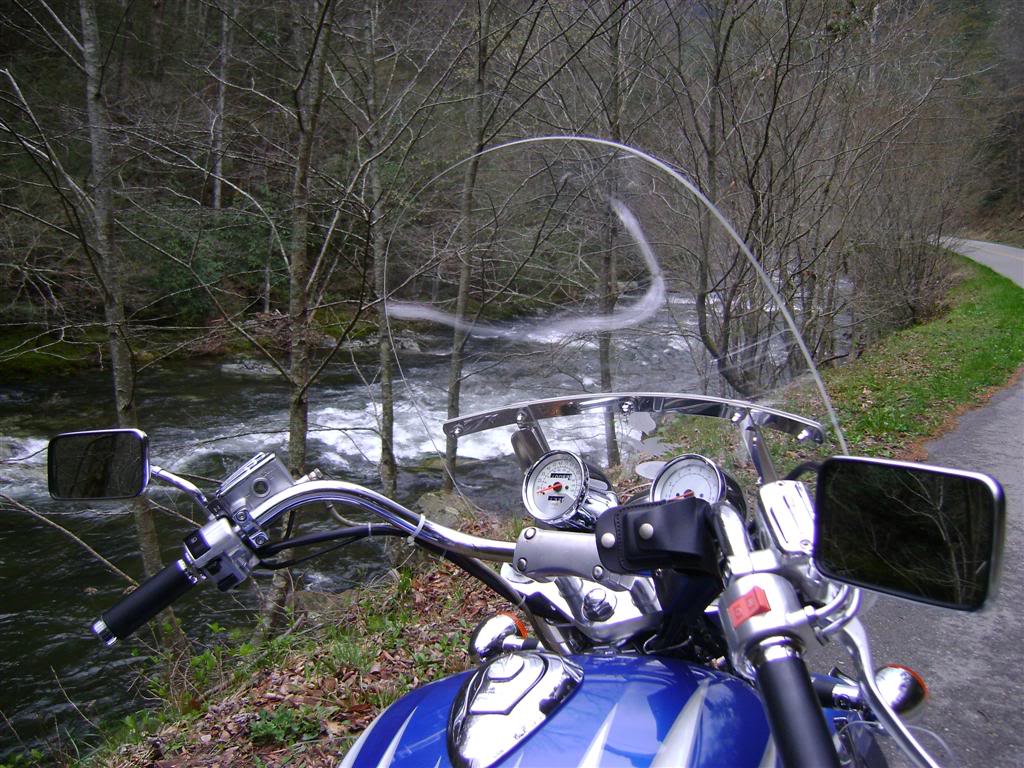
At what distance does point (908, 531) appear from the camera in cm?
107

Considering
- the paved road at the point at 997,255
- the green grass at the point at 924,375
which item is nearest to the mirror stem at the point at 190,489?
the green grass at the point at 924,375

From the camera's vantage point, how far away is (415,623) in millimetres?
4172

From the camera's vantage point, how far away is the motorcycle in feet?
3.50

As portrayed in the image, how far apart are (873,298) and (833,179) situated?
7.61 feet

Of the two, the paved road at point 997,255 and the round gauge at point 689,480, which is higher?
the paved road at point 997,255

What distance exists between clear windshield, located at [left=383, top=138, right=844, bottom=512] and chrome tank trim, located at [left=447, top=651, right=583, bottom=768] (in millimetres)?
586

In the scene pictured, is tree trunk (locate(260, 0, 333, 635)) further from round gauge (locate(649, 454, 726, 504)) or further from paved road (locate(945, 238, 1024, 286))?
paved road (locate(945, 238, 1024, 286))

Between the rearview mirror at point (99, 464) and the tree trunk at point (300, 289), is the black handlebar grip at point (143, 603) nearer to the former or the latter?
the rearview mirror at point (99, 464)

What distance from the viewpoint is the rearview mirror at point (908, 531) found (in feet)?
3.27

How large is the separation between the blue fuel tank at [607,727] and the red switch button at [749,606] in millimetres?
198

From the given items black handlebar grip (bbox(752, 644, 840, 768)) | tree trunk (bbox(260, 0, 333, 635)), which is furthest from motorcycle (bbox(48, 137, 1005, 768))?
tree trunk (bbox(260, 0, 333, 635))

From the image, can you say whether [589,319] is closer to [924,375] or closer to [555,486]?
[555,486]

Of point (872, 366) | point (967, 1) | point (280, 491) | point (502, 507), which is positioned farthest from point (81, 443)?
point (967, 1)

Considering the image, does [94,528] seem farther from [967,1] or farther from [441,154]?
[967,1]
